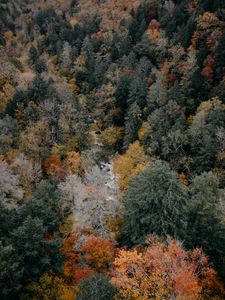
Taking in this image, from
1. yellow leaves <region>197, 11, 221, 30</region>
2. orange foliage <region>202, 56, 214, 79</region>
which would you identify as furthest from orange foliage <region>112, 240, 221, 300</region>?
yellow leaves <region>197, 11, 221, 30</region>

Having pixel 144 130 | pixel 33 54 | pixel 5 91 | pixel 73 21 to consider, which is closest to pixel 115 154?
pixel 144 130

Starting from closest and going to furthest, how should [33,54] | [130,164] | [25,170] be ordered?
[25,170]
[130,164]
[33,54]

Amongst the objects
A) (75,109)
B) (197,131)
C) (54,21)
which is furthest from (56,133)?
(54,21)

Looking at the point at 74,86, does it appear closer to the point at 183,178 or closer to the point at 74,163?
the point at 74,163

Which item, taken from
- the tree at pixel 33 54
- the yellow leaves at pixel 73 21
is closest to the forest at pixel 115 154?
the tree at pixel 33 54

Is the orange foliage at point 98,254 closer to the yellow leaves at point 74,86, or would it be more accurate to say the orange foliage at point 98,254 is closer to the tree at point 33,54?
the yellow leaves at point 74,86
